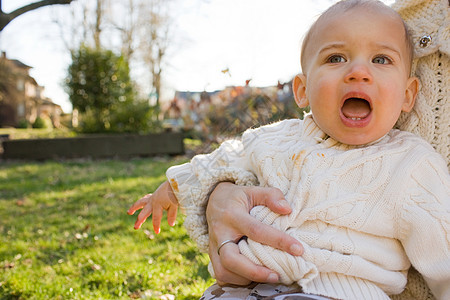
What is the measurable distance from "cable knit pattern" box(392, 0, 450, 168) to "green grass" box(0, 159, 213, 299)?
1739 millimetres

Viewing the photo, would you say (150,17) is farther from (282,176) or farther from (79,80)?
(282,176)

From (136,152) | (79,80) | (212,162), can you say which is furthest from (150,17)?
(212,162)

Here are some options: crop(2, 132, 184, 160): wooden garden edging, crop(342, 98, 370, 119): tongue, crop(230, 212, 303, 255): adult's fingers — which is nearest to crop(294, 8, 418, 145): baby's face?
crop(342, 98, 370, 119): tongue

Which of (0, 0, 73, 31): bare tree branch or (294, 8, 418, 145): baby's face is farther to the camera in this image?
(0, 0, 73, 31): bare tree branch

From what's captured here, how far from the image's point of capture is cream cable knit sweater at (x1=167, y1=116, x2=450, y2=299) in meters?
1.15

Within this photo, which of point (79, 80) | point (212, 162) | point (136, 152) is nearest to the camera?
point (212, 162)

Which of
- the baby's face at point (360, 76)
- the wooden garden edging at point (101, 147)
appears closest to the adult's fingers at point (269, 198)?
the baby's face at point (360, 76)

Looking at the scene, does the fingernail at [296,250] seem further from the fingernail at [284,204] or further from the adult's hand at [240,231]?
the fingernail at [284,204]

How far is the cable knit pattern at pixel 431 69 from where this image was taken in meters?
1.36

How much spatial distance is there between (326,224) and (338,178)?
156 millimetres

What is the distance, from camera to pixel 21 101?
42625 mm

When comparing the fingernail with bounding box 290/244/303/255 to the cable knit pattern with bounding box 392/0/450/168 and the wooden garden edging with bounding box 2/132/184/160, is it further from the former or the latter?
the wooden garden edging with bounding box 2/132/184/160

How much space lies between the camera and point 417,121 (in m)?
1.41

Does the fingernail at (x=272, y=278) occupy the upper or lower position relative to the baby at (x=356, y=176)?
lower
